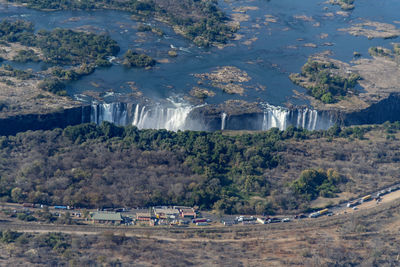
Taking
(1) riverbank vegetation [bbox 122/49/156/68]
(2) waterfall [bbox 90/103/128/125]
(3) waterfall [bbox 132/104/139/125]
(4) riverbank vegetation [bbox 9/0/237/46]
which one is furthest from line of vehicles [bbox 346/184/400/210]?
(4) riverbank vegetation [bbox 9/0/237/46]

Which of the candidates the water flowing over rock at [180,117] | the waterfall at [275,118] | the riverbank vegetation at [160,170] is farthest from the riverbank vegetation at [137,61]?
the waterfall at [275,118]

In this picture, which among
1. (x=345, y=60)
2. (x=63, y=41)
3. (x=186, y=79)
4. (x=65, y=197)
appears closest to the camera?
(x=65, y=197)

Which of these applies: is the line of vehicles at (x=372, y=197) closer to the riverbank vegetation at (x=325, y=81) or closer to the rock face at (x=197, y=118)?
the rock face at (x=197, y=118)

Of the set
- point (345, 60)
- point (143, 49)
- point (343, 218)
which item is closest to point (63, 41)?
point (143, 49)

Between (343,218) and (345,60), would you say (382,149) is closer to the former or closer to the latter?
(343,218)

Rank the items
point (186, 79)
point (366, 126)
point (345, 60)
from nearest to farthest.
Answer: point (366, 126) → point (186, 79) → point (345, 60)

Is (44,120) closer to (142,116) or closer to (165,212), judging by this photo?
(142,116)
